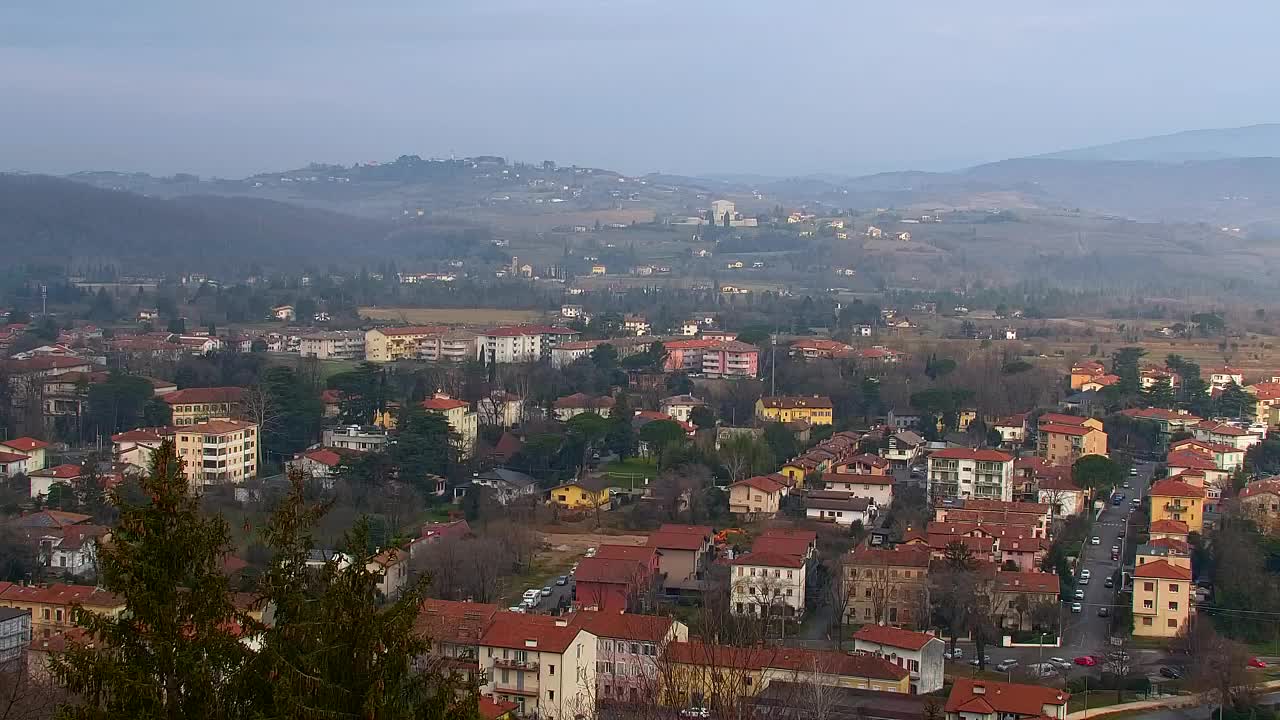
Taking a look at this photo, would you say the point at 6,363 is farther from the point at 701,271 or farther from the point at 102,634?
the point at 701,271

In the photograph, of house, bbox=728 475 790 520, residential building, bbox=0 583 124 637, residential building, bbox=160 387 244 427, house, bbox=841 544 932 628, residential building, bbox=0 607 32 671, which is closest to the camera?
residential building, bbox=0 607 32 671

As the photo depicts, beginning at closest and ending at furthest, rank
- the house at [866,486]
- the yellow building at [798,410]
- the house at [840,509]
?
the house at [840,509], the house at [866,486], the yellow building at [798,410]

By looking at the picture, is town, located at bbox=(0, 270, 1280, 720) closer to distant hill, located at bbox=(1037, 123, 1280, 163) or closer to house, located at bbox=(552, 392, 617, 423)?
house, located at bbox=(552, 392, 617, 423)

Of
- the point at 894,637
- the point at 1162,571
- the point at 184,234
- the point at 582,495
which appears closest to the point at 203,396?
the point at 582,495

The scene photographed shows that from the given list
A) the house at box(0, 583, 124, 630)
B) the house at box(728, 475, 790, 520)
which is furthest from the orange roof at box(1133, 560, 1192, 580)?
the house at box(0, 583, 124, 630)

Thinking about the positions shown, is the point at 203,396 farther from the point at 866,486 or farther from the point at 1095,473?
the point at 1095,473

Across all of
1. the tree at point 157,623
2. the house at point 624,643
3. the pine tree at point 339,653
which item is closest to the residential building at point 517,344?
the house at point 624,643

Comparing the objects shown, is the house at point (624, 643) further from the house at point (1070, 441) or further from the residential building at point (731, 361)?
the residential building at point (731, 361)
